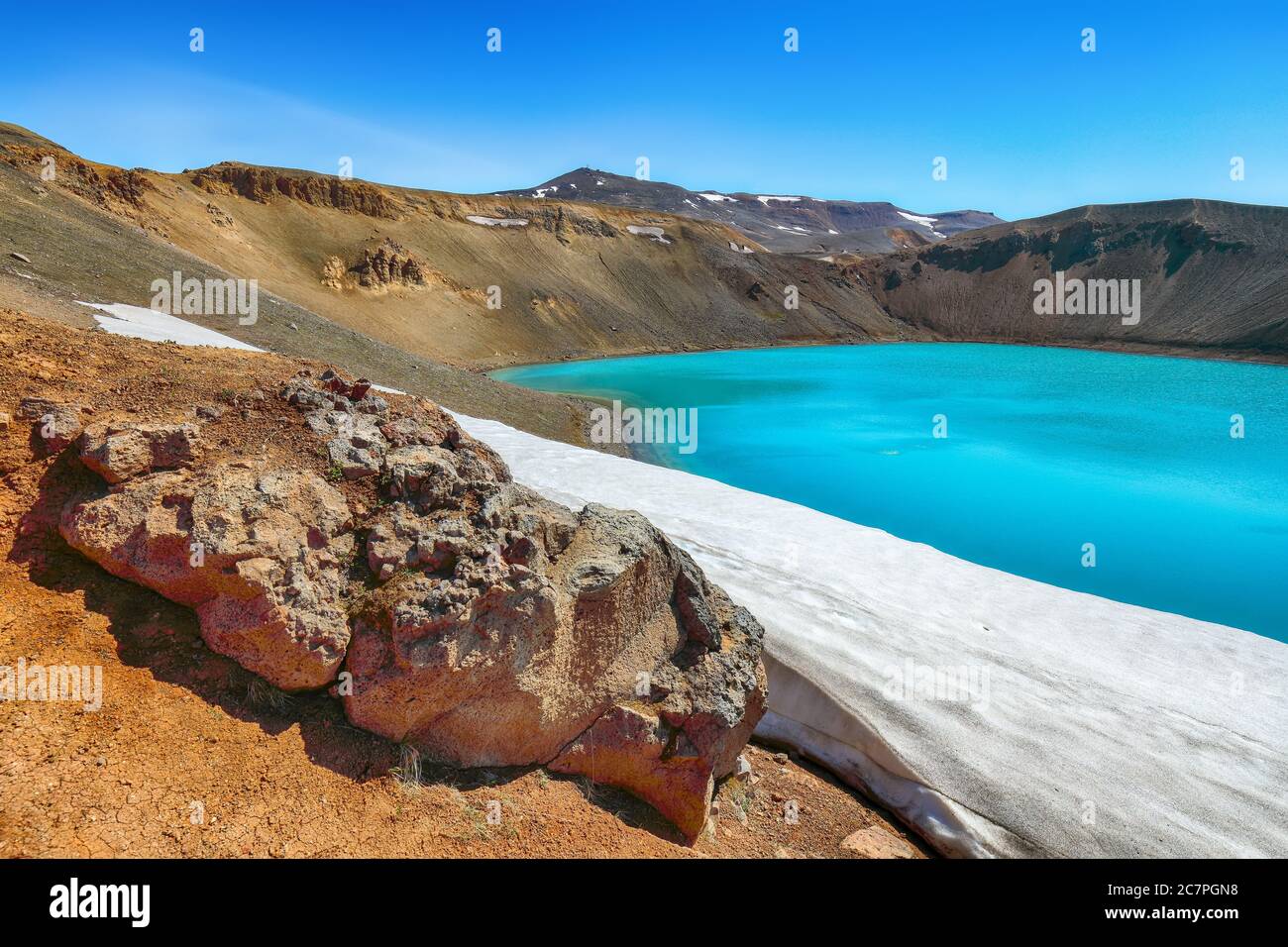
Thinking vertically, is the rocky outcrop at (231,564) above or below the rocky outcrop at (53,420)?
below

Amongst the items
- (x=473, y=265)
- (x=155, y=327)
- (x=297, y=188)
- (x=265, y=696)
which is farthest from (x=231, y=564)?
(x=297, y=188)

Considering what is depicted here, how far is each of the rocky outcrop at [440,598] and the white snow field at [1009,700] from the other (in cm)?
207

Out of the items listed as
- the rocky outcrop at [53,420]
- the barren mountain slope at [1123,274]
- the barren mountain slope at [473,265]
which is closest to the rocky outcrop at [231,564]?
the rocky outcrop at [53,420]

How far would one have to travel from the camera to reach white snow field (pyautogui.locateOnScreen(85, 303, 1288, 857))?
6.01 metres

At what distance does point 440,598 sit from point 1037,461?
81.3 feet

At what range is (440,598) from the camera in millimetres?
4301

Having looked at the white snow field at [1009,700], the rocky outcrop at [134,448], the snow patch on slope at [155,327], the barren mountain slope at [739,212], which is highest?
the barren mountain slope at [739,212]

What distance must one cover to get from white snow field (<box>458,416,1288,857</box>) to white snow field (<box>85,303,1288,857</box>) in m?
0.02

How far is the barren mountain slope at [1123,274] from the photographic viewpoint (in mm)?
61562

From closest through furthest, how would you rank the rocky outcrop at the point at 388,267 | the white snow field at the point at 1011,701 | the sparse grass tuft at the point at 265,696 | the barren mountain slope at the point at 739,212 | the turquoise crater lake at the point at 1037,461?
the sparse grass tuft at the point at 265,696 → the white snow field at the point at 1011,701 → the turquoise crater lake at the point at 1037,461 → the rocky outcrop at the point at 388,267 → the barren mountain slope at the point at 739,212

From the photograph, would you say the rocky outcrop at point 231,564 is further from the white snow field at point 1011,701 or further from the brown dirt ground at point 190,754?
the white snow field at point 1011,701

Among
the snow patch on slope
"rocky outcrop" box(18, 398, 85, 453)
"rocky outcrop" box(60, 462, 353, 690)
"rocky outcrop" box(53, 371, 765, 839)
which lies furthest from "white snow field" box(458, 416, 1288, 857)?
the snow patch on slope
